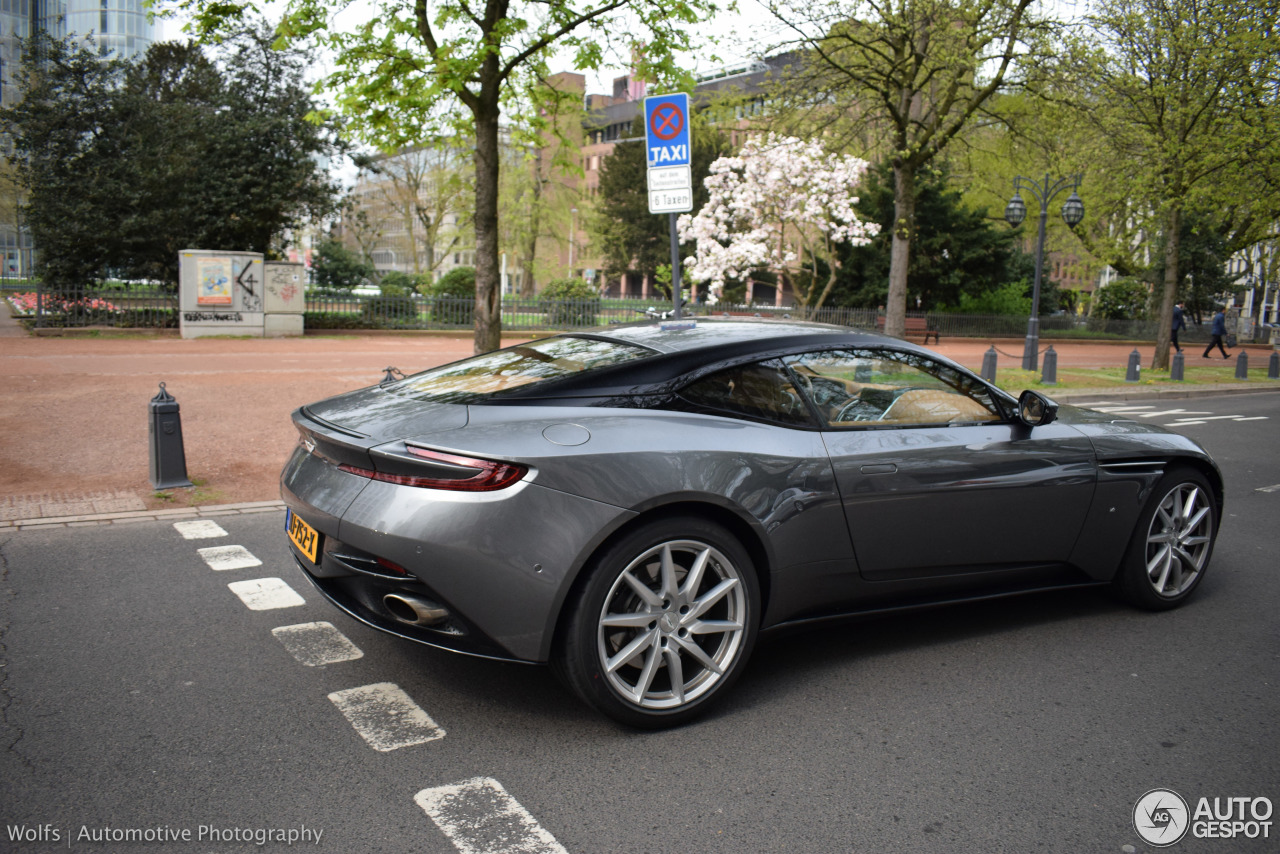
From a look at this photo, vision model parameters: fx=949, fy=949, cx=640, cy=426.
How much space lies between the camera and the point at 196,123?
2498 centimetres

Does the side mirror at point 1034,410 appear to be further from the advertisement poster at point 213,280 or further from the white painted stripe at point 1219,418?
the advertisement poster at point 213,280

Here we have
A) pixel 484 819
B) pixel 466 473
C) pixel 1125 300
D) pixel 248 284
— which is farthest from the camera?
pixel 1125 300

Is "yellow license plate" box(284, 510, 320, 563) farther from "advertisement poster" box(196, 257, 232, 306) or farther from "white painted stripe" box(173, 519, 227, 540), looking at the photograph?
"advertisement poster" box(196, 257, 232, 306)

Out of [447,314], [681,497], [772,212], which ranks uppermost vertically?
[772,212]

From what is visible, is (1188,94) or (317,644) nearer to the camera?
(317,644)

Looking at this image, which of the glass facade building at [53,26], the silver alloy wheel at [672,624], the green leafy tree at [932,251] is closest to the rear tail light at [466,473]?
the silver alloy wheel at [672,624]

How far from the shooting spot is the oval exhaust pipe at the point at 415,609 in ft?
10.3

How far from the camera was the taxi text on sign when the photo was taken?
803 centimetres

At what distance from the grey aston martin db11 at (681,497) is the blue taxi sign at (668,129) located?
4112 mm

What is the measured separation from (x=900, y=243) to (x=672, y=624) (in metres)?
16.8

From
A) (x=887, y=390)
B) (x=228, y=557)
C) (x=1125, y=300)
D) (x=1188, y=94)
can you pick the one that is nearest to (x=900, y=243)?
(x=1188, y=94)

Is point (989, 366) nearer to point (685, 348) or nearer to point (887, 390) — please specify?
point (887, 390)

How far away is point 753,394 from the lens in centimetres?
373

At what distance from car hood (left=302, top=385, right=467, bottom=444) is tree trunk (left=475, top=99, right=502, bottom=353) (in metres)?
7.78
